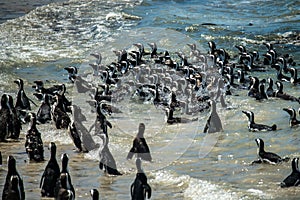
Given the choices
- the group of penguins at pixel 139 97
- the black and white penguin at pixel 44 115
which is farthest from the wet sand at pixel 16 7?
the black and white penguin at pixel 44 115

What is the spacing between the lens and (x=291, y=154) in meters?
13.9

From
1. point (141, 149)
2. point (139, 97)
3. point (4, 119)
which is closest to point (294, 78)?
point (139, 97)

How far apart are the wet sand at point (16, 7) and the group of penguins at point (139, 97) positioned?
11.1m

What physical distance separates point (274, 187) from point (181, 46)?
19.2m

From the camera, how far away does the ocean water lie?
12305mm

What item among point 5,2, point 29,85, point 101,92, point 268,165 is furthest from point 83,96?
point 5,2

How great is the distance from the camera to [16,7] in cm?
4188

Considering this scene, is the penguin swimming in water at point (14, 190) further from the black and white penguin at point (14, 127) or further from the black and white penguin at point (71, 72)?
the black and white penguin at point (71, 72)

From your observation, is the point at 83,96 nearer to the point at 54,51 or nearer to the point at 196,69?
the point at 196,69

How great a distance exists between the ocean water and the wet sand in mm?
755

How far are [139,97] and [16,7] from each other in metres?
22.6

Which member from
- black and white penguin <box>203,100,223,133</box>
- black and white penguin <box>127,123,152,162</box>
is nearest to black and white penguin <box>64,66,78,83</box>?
black and white penguin <box>203,100,223,133</box>

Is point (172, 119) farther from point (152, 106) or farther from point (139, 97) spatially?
point (139, 97)

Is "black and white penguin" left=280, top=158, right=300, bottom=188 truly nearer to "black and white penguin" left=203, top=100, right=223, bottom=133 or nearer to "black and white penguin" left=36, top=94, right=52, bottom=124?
"black and white penguin" left=203, top=100, right=223, bottom=133
